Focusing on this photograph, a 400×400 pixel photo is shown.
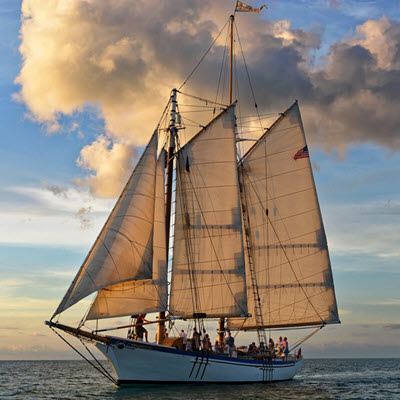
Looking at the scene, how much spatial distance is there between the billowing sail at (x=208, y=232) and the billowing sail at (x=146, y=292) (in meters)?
4.03

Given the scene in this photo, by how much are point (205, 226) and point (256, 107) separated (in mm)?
16843

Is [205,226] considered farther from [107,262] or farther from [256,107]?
[256,107]

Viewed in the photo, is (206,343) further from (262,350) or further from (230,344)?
(262,350)

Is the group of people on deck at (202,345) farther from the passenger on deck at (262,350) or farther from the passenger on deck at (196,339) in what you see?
the passenger on deck at (262,350)

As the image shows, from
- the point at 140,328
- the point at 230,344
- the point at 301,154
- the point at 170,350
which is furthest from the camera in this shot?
the point at 301,154

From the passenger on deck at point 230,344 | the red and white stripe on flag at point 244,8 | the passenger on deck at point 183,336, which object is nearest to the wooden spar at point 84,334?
the passenger on deck at point 183,336

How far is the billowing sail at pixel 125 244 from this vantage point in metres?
34.7

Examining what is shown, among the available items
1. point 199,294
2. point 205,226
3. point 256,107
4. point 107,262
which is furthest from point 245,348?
point 256,107

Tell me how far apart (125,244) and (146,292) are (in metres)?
3.95

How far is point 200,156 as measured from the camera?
1809 inches

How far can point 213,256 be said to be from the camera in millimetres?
43875

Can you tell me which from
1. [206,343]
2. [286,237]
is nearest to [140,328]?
[206,343]

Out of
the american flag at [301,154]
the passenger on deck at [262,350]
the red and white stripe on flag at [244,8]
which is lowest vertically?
Answer: the passenger on deck at [262,350]

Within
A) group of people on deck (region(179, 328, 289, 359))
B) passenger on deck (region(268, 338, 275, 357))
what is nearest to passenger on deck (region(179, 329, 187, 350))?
group of people on deck (region(179, 328, 289, 359))
